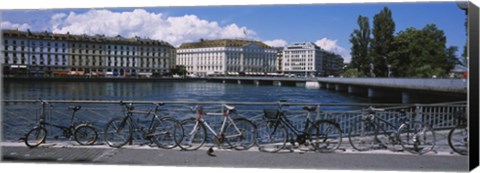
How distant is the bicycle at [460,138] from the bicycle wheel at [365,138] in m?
1.07

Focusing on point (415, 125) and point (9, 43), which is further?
point (9, 43)

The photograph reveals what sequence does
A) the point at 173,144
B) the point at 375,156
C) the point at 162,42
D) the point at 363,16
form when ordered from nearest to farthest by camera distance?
the point at 375,156 < the point at 173,144 < the point at 363,16 < the point at 162,42

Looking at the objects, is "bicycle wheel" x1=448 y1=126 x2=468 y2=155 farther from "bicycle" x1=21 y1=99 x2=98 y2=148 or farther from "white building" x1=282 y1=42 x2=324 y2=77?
"bicycle" x1=21 y1=99 x2=98 y2=148

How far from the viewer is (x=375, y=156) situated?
6.41 meters

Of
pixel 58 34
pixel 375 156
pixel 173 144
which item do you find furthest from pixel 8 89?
pixel 375 156

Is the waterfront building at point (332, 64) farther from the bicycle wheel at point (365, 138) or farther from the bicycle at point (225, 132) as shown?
the bicycle at point (225, 132)

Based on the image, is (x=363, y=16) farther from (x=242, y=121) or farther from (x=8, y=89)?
(x=8, y=89)

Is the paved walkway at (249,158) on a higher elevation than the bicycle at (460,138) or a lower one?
lower

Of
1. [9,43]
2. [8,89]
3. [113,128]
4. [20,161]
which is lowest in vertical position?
[20,161]

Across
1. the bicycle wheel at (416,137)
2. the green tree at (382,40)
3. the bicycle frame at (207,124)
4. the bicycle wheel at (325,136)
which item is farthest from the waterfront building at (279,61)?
the bicycle wheel at (416,137)

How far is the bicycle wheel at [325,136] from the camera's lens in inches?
266

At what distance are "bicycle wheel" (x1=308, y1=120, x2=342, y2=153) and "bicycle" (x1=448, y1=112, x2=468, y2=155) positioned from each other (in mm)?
1624

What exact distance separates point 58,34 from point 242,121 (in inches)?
211

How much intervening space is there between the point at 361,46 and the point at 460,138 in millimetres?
3226
